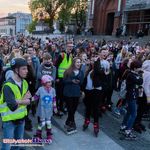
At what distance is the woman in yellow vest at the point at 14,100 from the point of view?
16.9ft

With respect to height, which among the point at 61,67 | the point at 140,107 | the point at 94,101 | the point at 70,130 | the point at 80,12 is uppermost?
the point at 80,12

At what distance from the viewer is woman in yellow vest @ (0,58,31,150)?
5.16m

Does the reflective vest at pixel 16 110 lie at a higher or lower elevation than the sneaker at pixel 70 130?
higher

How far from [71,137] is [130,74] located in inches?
76.3

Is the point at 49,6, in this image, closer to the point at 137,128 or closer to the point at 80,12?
the point at 80,12

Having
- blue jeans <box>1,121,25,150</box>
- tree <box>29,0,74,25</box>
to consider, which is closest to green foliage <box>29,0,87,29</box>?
tree <box>29,0,74,25</box>

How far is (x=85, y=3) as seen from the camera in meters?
67.6

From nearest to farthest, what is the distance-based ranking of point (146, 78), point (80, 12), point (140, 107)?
point (146, 78) < point (140, 107) < point (80, 12)

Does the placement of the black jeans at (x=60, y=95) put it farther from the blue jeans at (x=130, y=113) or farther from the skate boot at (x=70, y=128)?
the blue jeans at (x=130, y=113)

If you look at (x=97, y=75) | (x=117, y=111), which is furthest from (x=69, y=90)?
(x=117, y=111)

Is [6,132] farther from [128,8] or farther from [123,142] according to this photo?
[128,8]

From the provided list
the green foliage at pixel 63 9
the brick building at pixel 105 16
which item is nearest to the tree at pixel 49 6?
the green foliage at pixel 63 9

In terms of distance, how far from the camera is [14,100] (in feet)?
16.9

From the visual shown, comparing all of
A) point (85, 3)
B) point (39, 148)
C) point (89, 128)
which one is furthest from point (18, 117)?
point (85, 3)
